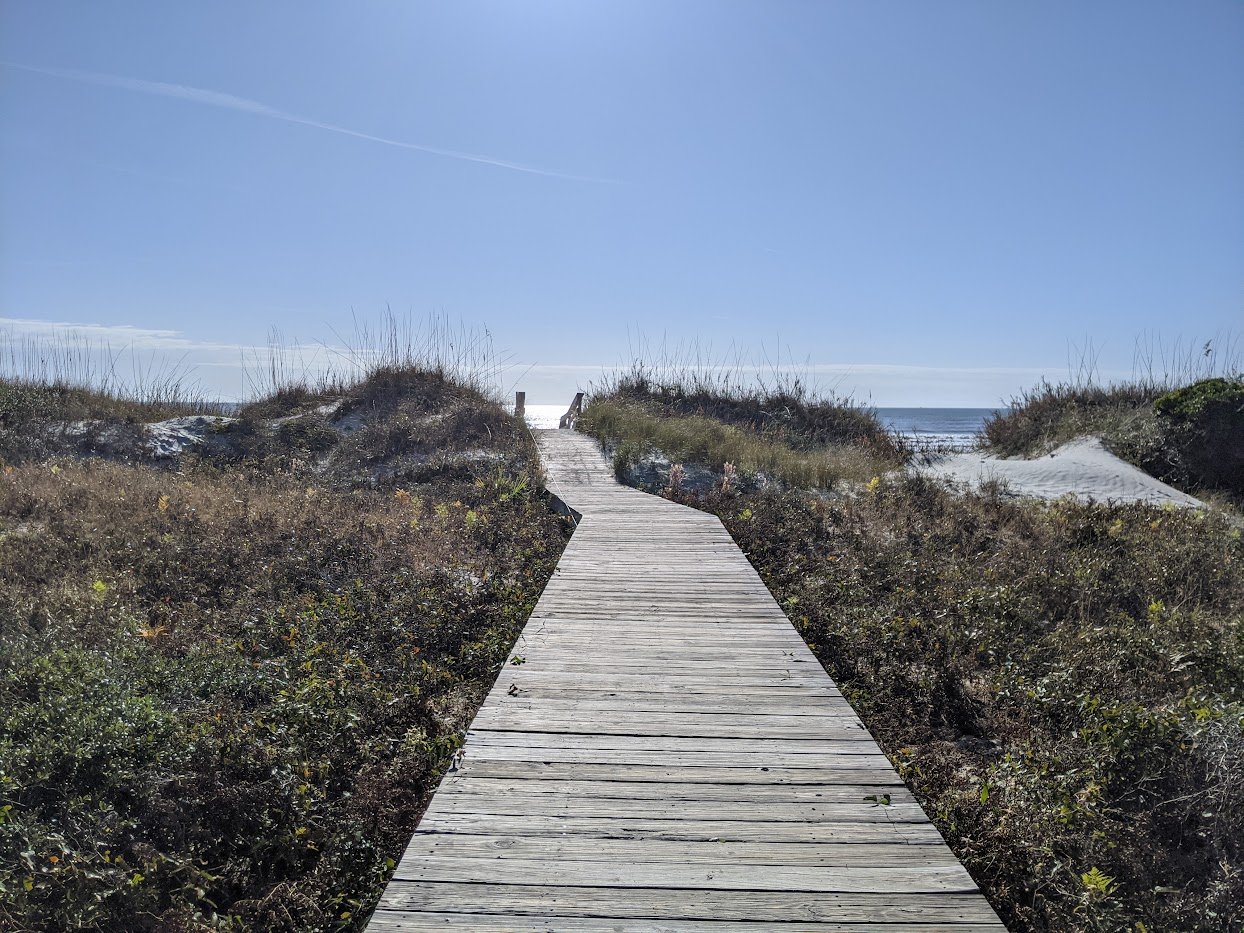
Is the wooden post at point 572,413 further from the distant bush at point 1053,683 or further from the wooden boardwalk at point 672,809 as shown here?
the wooden boardwalk at point 672,809

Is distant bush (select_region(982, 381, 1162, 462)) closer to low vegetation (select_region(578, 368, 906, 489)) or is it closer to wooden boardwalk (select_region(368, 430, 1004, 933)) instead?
low vegetation (select_region(578, 368, 906, 489))

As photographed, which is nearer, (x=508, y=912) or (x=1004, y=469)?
(x=508, y=912)

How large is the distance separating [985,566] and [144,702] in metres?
7.32

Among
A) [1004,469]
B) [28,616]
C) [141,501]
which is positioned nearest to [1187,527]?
[1004,469]

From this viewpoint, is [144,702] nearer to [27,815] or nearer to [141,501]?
[27,815]

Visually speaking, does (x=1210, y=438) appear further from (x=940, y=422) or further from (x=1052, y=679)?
(x=940, y=422)

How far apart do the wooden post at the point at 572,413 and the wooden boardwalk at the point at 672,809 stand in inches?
591

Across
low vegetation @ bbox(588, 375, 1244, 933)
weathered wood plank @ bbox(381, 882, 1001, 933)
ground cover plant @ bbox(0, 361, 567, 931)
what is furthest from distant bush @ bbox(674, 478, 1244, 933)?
ground cover plant @ bbox(0, 361, 567, 931)

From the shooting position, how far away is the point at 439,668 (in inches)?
199

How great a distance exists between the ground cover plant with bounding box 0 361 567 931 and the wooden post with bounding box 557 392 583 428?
8705 millimetres

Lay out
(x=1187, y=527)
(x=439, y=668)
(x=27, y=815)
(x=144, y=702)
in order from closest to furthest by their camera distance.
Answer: (x=27, y=815) → (x=144, y=702) → (x=439, y=668) → (x=1187, y=527)

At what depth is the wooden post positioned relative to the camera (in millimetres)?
19969

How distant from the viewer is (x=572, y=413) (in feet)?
67.4

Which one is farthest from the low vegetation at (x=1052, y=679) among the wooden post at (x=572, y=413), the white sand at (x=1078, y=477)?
the wooden post at (x=572, y=413)
